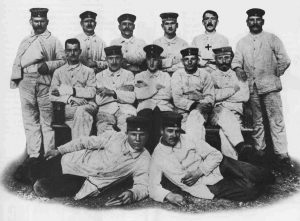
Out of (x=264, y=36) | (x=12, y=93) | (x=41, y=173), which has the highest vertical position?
(x=264, y=36)

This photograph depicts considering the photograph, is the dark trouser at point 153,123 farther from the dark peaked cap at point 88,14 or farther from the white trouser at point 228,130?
the dark peaked cap at point 88,14

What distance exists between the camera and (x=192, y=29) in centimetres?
464

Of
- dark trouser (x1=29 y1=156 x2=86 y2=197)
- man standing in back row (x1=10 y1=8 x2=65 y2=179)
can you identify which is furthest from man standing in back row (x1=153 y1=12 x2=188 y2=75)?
dark trouser (x1=29 y1=156 x2=86 y2=197)

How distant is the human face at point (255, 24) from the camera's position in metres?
4.60

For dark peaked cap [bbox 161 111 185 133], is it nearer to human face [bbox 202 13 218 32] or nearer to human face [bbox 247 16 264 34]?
human face [bbox 202 13 218 32]

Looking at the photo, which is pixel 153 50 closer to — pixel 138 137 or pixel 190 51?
pixel 190 51

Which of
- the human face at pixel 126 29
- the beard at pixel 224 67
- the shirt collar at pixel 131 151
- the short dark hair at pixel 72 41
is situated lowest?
the shirt collar at pixel 131 151

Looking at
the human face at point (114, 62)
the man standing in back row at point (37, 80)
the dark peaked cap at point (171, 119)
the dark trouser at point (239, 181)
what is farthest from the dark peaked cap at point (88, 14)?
the dark trouser at point (239, 181)

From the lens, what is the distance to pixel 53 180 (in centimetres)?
446

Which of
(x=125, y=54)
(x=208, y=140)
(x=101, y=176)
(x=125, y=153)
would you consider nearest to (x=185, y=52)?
(x=125, y=54)

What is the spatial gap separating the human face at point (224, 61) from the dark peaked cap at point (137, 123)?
950mm

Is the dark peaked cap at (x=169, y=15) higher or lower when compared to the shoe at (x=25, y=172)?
higher

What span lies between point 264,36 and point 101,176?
2237 millimetres

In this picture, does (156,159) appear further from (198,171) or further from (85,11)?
(85,11)
